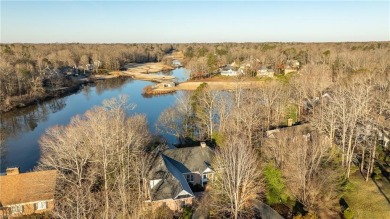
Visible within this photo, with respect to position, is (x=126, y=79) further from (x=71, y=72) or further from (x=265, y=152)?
(x=265, y=152)

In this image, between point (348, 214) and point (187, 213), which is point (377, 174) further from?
point (187, 213)

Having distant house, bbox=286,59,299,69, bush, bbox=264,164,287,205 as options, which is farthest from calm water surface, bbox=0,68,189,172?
distant house, bbox=286,59,299,69

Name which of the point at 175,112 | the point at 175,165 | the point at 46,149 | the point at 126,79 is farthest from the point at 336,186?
the point at 126,79

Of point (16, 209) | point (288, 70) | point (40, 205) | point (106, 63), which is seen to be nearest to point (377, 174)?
point (40, 205)

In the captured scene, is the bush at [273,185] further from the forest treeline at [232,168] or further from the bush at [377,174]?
the bush at [377,174]

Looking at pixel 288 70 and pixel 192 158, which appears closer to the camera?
pixel 192 158

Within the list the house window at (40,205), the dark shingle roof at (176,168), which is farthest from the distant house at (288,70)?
the house window at (40,205)

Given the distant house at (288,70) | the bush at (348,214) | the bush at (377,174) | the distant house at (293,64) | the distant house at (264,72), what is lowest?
the bush at (348,214)

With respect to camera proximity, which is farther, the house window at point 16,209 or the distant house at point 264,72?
the distant house at point 264,72
